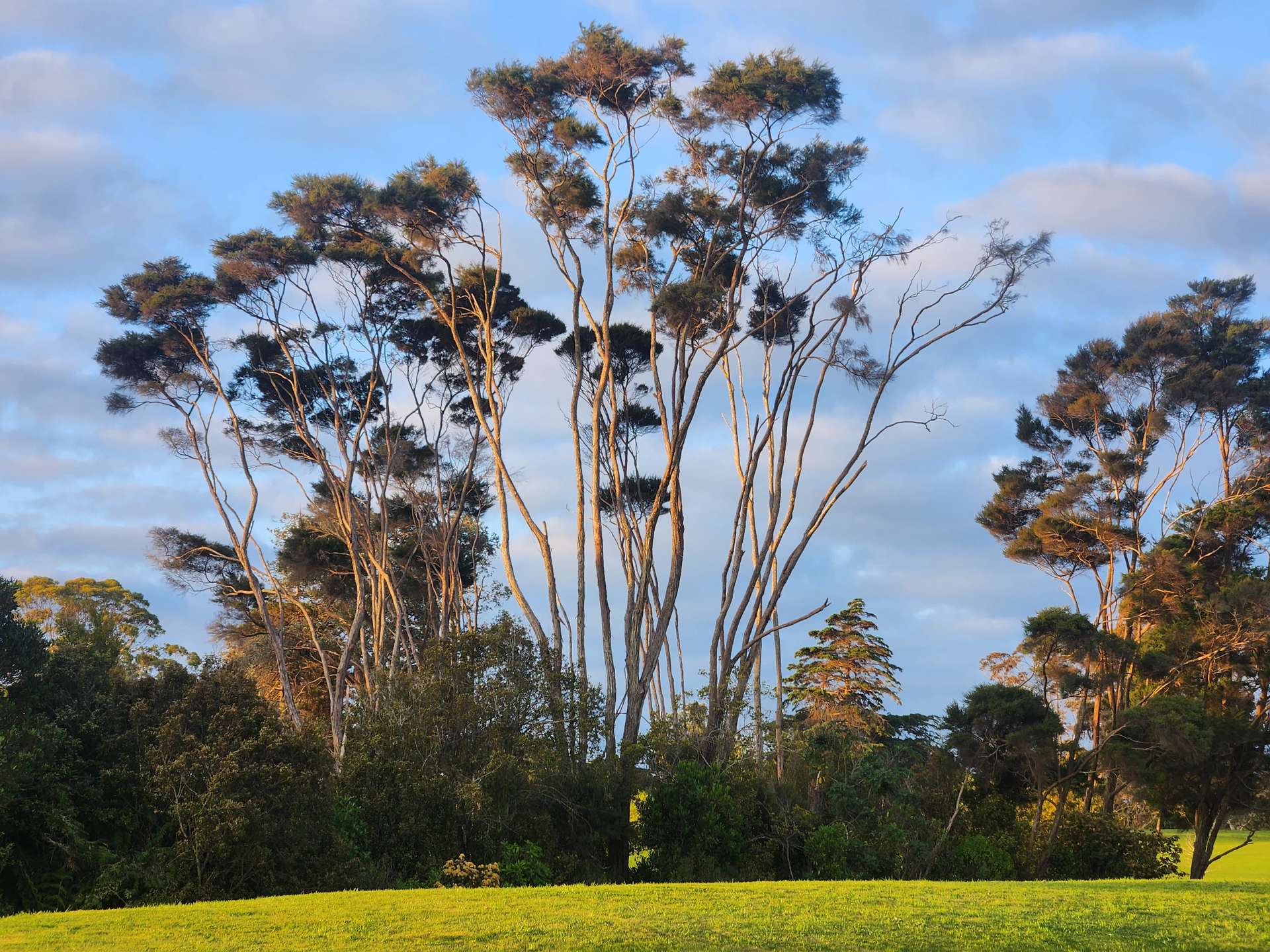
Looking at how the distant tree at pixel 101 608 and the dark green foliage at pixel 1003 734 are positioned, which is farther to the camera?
the distant tree at pixel 101 608

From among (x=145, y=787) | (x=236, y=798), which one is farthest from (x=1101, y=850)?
(x=145, y=787)

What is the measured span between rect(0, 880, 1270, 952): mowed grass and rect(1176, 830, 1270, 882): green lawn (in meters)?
15.9

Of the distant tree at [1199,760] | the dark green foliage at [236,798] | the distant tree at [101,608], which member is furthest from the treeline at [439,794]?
the distant tree at [101,608]

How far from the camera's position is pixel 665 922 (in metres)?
11.6

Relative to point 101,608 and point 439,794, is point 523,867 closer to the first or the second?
point 439,794

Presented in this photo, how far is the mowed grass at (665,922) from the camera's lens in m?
10.6

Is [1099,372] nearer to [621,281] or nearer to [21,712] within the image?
[621,281]

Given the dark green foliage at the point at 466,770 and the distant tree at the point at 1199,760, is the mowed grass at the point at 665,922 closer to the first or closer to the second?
the dark green foliage at the point at 466,770

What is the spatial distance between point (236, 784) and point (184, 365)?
18864mm

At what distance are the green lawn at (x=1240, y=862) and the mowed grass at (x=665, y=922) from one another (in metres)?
15.9

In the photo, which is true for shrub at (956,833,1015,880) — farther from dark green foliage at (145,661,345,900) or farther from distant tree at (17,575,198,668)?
distant tree at (17,575,198,668)

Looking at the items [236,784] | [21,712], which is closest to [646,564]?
[236,784]

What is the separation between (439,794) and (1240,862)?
1247 inches

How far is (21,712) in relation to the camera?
624 inches
